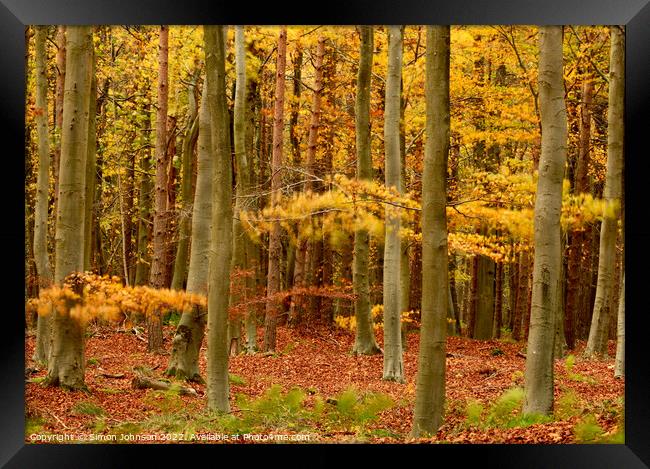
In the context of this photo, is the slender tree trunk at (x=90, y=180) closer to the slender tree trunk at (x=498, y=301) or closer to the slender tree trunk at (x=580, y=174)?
the slender tree trunk at (x=580, y=174)

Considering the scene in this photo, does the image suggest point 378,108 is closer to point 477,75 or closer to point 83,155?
point 477,75

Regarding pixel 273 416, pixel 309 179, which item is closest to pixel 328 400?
pixel 273 416

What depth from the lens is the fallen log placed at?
29.3ft

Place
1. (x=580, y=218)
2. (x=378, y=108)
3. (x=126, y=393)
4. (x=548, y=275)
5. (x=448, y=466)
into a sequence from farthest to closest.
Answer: (x=378, y=108)
(x=580, y=218)
(x=126, y=393)
(x=548, y=275)
(x=448, y=466)

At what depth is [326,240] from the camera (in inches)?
733

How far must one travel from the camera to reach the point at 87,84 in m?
8.20

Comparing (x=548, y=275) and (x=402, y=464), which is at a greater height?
(x=548, y=275)

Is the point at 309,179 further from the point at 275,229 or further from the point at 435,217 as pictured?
the point at 435,217

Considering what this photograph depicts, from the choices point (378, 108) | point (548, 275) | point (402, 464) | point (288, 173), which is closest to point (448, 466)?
point (402, 464)

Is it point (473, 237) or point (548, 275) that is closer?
point (548, 275)

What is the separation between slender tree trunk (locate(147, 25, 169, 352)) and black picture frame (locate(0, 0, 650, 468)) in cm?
583

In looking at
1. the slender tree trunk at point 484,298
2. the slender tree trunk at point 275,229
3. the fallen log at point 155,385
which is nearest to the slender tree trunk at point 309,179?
the slender tree trunk at point 275,229

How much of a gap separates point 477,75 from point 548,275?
28.4ft
